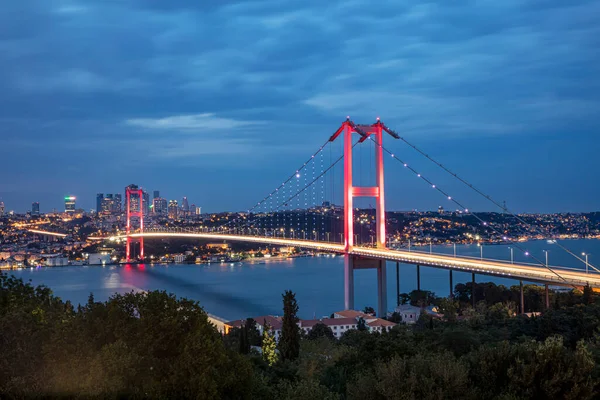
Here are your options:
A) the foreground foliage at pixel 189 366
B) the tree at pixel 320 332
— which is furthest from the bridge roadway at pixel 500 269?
the foreground foliage at pixel 189 366

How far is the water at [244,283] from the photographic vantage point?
1886 centimetres

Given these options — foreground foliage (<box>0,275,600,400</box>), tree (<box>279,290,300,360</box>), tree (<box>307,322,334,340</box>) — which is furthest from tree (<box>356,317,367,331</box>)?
foreground foliage (<box>0,275,600,400</box>)

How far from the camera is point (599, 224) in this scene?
48.2m

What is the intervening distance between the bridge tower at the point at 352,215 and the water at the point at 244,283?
194 centimetres

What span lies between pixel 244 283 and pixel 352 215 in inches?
336

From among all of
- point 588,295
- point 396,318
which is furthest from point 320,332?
point 588,295

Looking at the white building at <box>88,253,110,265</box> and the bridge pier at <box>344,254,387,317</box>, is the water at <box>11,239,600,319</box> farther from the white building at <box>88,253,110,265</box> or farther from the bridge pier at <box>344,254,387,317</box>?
the white building at <box>88,253,110,265</box>

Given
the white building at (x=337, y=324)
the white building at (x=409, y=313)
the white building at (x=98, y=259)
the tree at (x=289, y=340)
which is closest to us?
the tree at (x=289, y=340)

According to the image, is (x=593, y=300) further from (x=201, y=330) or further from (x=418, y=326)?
(x=201, y=330)

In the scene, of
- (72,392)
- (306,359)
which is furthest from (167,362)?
(306,359)

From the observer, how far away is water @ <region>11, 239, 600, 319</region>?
18.9m

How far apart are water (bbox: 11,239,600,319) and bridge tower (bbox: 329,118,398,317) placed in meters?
1.94

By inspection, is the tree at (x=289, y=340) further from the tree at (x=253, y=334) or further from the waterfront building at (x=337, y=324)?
the waterfront building at (x=337, y=324)

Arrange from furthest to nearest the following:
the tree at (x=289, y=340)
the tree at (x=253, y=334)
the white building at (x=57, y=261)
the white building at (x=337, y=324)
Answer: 1. the white building at (x=57, y=261)
2. the white building at (x=337, y=324)
3. the tree at (x=253, y=334)
4. the tree at (x=289, y=340)
